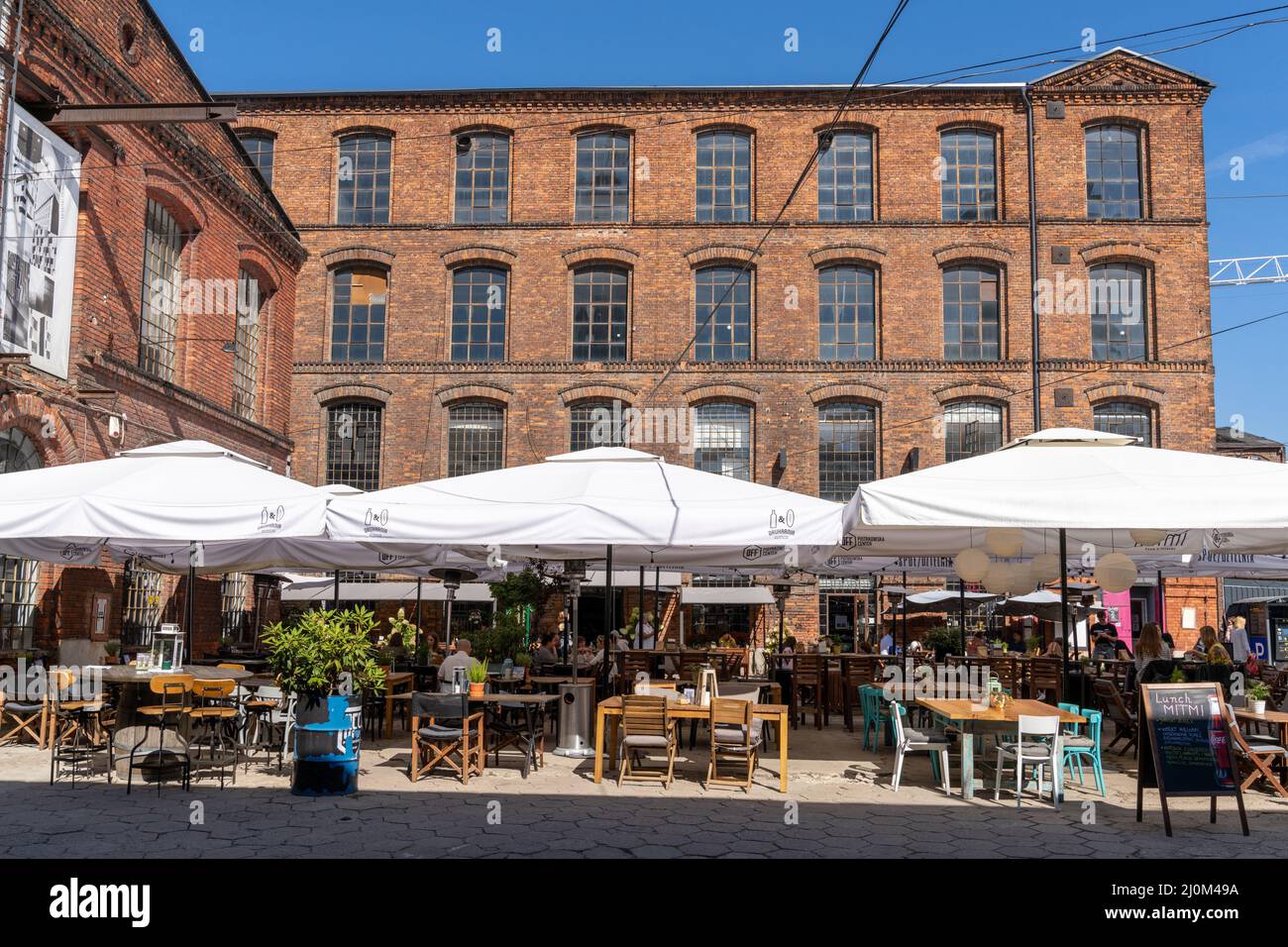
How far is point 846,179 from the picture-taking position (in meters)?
26.5

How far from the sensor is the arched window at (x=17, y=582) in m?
13.2

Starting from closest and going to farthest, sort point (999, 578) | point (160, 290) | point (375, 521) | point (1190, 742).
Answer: point (1190, 742)
point (375, 521)
point (999, 578)
point (160, 290)

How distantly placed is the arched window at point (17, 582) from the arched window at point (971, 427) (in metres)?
19.4

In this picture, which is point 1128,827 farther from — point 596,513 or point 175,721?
point 175,721

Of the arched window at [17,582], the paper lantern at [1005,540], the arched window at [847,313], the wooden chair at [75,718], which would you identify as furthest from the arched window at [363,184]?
the paper lantern at [1005,540]

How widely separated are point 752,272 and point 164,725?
2004 centimetres

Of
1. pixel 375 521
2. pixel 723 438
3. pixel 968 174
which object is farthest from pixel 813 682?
pixel 968 174

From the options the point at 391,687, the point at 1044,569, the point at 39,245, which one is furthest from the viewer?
the point at 39,245

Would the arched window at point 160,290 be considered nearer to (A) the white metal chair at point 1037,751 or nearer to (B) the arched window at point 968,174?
(A) the white metal chair at point 1037,751

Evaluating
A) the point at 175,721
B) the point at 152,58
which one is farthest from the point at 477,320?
the point at 175,721

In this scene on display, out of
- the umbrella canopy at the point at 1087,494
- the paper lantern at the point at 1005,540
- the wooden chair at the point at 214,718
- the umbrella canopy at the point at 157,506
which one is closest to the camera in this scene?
the umbrella canopy at the point at 1087,494

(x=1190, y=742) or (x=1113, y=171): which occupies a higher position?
(x=1113, y=171)

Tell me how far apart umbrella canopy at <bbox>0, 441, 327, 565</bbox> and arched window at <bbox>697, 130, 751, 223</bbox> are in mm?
18789

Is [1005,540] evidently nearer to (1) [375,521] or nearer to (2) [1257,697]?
(2) [1257,697]
